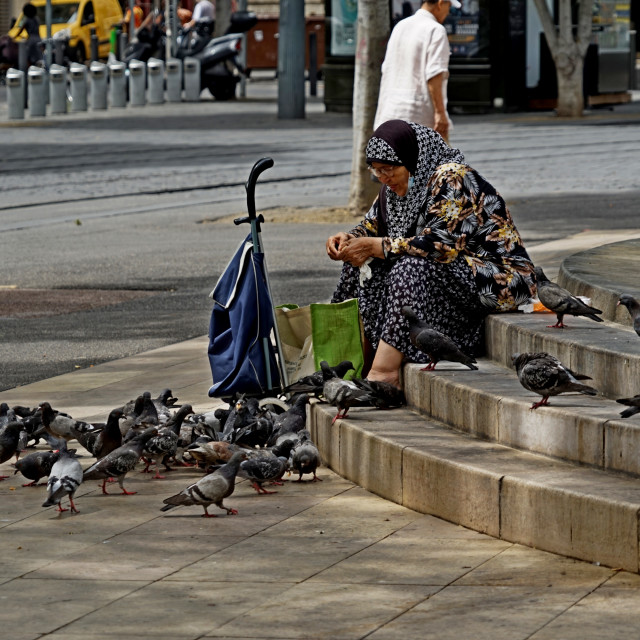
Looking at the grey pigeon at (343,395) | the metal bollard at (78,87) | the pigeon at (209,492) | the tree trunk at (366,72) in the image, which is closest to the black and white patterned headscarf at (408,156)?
the grey pigeon at (343,395)

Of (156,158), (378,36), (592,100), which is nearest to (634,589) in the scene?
(378,36)

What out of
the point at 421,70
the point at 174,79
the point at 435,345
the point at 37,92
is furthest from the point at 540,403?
the point at 174,79

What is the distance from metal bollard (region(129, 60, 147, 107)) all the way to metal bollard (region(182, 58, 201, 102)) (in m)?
1.43

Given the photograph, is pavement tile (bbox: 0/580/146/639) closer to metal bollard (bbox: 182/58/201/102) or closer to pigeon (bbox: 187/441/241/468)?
pigeon (bbox: 187/441/241/468)

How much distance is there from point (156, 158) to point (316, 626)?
18575 millimetres

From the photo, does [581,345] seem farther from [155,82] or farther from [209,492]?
[155,82]

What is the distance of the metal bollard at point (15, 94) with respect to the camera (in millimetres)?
31031

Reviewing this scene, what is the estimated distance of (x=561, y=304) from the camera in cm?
664

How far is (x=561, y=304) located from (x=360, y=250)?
3.31 ft

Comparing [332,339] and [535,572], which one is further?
[332,339]

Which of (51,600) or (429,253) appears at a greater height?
(429,253)

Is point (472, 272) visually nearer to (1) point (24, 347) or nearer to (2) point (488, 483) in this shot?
(2) point (488, 483)

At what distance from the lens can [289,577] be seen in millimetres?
5098

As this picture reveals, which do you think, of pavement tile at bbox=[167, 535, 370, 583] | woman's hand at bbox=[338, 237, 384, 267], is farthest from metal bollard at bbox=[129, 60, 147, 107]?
pavement tile at bbox=[167, 535, 370, 583]
